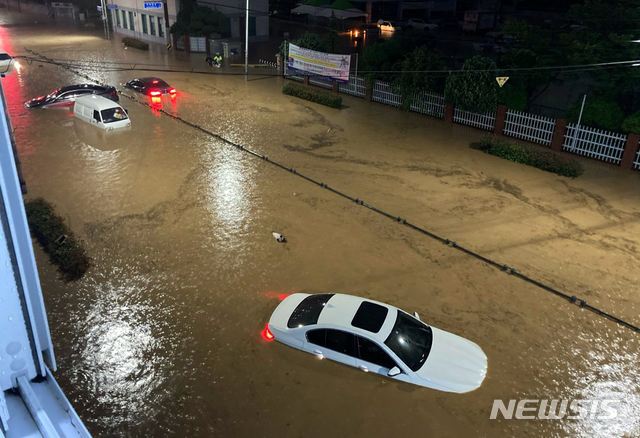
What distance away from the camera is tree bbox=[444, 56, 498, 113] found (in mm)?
22781

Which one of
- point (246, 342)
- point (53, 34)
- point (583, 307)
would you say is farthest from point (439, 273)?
point (53, 34)

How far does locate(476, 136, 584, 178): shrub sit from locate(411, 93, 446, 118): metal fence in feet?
14.3

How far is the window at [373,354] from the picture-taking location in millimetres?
9203

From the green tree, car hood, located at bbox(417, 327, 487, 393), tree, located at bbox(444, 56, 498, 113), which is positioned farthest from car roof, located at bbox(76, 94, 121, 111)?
the green tree

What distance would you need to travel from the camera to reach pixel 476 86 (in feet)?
75.3

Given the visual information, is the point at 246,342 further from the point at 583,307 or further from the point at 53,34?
the point at 53,34

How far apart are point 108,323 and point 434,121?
19.9 meters

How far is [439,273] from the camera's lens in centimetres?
1302

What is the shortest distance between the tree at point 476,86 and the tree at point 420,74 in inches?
62.2

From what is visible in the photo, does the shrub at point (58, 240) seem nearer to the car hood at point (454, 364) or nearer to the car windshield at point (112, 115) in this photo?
the car windshield at point (112, 115)

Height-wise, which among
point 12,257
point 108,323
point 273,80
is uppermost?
point 12,257

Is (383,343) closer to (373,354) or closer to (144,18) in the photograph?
(373,354)

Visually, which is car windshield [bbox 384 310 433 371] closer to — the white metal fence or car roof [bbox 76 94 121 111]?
car roof [bbox 76 94 121 111]

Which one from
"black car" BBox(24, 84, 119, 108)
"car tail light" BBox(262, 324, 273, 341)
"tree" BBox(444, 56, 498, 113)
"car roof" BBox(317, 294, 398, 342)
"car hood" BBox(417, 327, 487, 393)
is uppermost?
"tree" BBox(444, 56, 498, 113)
